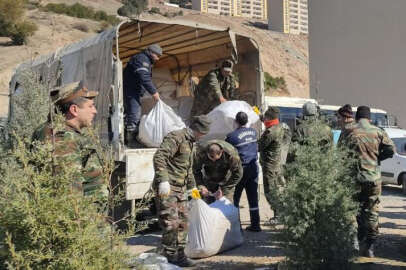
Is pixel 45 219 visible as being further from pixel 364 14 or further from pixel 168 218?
pixel 364 14

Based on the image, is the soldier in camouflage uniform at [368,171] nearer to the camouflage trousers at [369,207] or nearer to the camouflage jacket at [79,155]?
the camouflage trousers at [369,207]

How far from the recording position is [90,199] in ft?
6.60

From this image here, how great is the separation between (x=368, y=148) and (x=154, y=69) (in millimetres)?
6583

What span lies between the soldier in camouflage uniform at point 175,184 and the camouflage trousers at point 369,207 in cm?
182

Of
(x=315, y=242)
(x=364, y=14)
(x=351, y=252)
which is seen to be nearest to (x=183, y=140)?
(x=315, y=242)

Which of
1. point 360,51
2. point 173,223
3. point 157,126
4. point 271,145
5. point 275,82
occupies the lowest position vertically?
point 173,223

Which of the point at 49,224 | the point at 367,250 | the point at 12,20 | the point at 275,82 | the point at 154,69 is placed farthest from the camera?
the point at 275,82

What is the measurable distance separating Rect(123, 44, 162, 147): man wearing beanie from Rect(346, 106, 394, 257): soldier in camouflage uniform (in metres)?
3.05

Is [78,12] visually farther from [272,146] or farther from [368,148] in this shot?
[368,148]

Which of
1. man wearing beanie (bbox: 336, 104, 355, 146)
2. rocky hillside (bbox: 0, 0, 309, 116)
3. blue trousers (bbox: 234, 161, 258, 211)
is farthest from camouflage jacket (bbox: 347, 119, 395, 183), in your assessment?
rocky hillside (bbox: 0, 0, 309, 116)

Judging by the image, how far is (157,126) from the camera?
20.2ft

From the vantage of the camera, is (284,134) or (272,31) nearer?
(284,134)

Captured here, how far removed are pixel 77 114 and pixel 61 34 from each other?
39.1m

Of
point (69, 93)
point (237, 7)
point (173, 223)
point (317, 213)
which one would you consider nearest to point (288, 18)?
point (237, 7)
